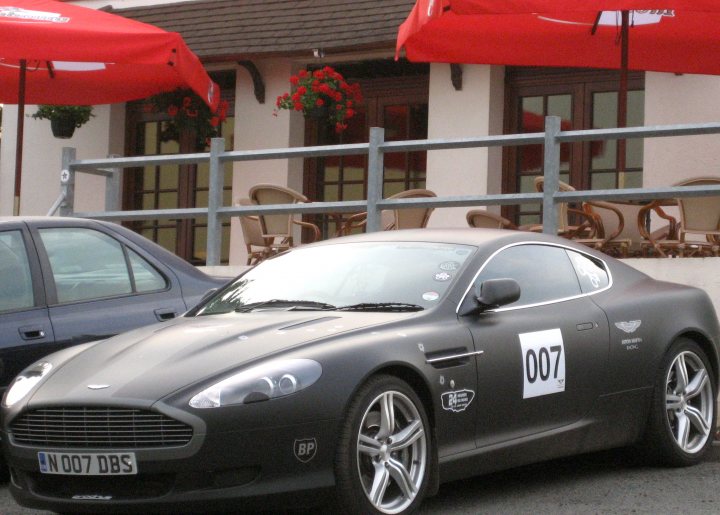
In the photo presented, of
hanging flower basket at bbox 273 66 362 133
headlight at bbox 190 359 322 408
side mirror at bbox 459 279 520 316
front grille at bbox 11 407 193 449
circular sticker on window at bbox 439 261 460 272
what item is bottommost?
front grille at bbox 11 407 193 449

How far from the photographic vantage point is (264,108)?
57.3 ft

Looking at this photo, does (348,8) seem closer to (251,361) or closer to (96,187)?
(96,187)

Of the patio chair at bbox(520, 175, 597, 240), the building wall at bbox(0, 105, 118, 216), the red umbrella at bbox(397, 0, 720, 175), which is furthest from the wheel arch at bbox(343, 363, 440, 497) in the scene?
the building wall at bbox(0, 105, 118, 216)

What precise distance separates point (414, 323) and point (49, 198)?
1299 centimetres

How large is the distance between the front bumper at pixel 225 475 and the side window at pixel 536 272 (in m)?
1.64

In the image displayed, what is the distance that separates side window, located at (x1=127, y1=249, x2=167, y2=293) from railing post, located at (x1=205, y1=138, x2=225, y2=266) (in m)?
3.97

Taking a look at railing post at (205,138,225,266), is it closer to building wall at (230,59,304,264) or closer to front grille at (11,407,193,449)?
building wall at (230,59,304,264)

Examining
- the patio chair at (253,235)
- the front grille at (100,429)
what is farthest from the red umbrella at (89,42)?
the front grille at (100,429)

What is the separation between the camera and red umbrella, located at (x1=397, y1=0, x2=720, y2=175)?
41.7 feet

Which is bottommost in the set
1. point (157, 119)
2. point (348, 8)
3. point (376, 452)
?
point (376, 452)

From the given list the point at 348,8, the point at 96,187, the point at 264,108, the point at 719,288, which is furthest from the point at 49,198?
the point at 719,288

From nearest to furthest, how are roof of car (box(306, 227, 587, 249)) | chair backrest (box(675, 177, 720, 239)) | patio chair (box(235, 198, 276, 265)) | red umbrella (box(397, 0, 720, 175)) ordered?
roof of car (box(306, 227, 587, 249)), chair backrest (box(675, 177, 720, 239)), red umbrella (box(397, 0, 720, 175)), patio chair (box(235, 198, 276, 265))

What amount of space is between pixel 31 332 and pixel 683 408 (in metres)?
3.46

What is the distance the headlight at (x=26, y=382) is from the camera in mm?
6422
